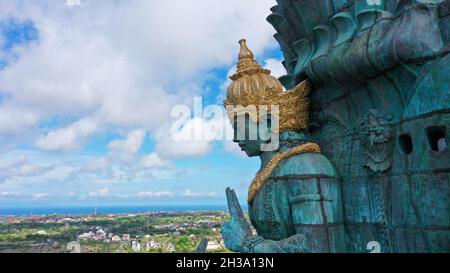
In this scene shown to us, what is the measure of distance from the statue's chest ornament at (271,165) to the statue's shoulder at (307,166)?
0.40 ft

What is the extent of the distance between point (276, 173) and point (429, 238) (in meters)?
2.37

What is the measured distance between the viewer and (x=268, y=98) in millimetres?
6879

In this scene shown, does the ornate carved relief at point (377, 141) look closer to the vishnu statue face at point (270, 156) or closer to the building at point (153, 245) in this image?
the vishnu statue face at point (270, 156)

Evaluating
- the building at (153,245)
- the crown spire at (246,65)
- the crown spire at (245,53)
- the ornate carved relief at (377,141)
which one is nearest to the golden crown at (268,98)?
the crown spire at (246,65)

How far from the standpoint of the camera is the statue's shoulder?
607 cm

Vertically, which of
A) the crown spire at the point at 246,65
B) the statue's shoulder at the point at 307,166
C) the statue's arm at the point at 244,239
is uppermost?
the crown spire at the point at 246,65

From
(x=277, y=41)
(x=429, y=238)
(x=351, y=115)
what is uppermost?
(x=277, y=41)

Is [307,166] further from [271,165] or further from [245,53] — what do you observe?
[245,53]

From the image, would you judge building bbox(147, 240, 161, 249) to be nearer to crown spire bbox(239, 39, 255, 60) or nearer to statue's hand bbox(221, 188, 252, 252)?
statue's hand bbox(221, 188, 252, 252)

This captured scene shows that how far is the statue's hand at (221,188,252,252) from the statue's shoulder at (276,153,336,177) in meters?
0.98

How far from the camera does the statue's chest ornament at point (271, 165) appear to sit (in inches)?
255
